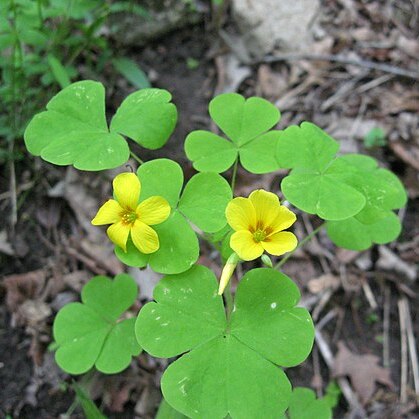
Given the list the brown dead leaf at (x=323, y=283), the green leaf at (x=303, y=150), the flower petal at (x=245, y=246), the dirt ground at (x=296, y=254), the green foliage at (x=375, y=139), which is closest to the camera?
the flower petal at (x=245, y=246)

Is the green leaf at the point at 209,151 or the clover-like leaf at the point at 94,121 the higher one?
the clover-like leaf at the point at 94,121

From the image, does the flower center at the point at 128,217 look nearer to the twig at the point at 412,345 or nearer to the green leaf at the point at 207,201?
the green leaf at the point at 207,201

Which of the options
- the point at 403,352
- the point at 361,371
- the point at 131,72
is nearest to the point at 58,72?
the point at 131,72

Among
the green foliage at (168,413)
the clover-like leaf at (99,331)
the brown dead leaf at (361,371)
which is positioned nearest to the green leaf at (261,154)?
the clover-like leaf at (99,331)

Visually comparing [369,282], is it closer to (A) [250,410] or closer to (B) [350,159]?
(B) [350,159]

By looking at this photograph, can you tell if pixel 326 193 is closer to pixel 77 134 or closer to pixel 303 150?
pixel 303 150

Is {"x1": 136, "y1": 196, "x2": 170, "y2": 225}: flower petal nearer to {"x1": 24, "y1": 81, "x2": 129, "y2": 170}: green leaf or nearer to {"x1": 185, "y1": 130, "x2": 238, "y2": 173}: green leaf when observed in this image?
{"x1": 24, "y1": 81, "x2": 129, "y2": 170}: green leaf
